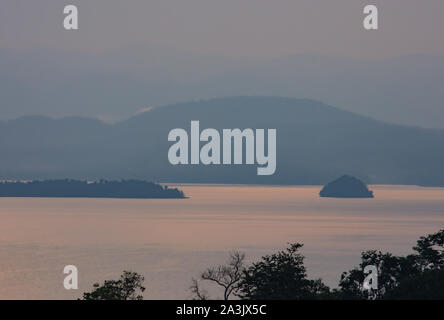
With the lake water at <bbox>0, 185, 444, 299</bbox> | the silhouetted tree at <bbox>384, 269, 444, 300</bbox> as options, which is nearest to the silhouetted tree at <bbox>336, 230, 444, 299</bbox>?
the silhouetted tree at <bbox>384, 269, 444, 300</bbox>

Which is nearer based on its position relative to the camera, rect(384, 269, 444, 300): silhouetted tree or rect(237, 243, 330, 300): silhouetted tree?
rect(384, 269, 444, 300): silhouetted tree

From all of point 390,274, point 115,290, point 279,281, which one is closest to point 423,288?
point 279,281

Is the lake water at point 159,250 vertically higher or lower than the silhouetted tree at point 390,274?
higher

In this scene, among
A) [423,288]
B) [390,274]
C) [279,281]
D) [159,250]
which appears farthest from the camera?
[159,250]

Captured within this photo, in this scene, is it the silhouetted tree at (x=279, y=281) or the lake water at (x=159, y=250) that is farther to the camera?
the lake water at (x=159, y=250)

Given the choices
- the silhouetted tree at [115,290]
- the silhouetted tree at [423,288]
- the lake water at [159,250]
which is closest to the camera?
the silhouetted tree at [423,288]

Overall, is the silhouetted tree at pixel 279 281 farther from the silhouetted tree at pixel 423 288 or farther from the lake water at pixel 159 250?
the lake water at pixel 159 250

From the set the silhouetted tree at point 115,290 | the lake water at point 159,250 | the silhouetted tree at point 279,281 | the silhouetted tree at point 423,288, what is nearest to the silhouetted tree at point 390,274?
the silhouetted tree at point 423,288

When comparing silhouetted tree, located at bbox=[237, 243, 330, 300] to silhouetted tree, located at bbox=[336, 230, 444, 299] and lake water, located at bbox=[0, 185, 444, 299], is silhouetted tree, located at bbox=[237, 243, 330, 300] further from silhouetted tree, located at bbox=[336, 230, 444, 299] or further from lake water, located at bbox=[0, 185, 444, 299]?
lake water, located at bbox=[0, 185, 444, 299]

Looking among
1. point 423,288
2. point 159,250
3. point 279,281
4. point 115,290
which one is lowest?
point 423,288

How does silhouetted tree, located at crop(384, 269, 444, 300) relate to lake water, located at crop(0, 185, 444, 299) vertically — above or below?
below

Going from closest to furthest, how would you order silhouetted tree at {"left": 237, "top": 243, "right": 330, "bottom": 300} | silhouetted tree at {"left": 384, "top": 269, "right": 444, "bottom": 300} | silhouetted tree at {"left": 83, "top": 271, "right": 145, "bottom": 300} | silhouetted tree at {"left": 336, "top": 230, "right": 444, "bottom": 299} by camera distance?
silhouetted tree at {"left": 384, "top": 269, "right": 444, "bottom": 300} < silhouetted tree at {"left": 237, "top": 243, "right": 330, "bottom": 300} < silhouetted tree at {"left": 336, "top": 230, "right": 444, "bottom": 299} < silhouetted tree at {"left": 83, "top": 271, "right": 145, "bottom": 300}

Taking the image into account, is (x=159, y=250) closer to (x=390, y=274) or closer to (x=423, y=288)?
(x=390, y=274)
